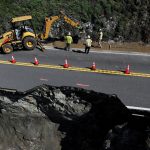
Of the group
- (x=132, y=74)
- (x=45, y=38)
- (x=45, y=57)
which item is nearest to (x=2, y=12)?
(x=45, y=38)

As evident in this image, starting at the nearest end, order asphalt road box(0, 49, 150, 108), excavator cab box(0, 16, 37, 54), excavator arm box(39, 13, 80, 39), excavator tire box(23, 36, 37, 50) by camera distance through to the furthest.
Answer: asphalt road box(0, 49, 150, 108)
excavator cab box(0, 16, 37, 54)
excavator tire box(23, 36, 37, 50)
excavator arm box(39, 13, 80, 39)

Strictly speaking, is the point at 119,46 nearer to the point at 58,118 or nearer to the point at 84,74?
A: the point at 84,74

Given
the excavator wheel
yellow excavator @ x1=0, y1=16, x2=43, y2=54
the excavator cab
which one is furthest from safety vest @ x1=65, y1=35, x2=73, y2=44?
the excavator wheel

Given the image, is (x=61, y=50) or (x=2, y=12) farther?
(x=2, y=12)

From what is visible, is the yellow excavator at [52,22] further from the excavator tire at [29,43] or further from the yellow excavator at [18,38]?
the excavator tire at [29,43]

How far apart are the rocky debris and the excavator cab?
9918 millimetres

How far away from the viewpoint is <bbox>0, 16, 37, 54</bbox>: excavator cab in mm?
29391

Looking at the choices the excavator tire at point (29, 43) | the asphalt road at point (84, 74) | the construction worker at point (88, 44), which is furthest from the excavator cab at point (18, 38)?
the construction worker at point (88, 44)

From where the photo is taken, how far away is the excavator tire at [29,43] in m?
29.5

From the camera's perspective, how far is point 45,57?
28.9 m

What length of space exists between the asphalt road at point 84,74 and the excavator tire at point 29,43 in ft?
1.22

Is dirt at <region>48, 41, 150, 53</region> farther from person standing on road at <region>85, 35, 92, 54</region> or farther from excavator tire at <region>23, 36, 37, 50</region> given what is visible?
excavator tire at <region>23, 36, 37, 50</region>

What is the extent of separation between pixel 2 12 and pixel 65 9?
5.22 metres

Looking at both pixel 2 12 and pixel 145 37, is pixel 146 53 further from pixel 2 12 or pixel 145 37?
pixel 2 12
